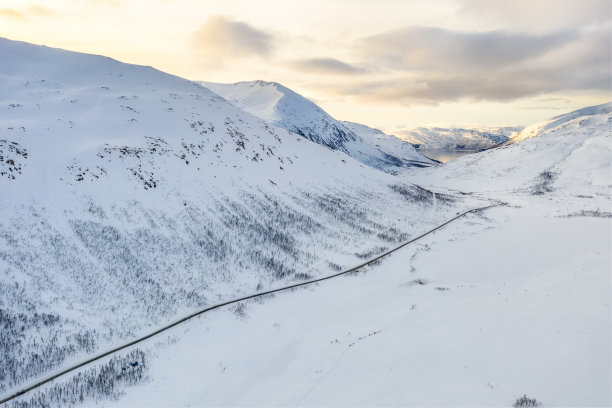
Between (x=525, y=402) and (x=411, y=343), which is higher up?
(x=525, y=402)

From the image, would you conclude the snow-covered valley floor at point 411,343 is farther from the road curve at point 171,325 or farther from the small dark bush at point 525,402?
the road curve at point 171,325

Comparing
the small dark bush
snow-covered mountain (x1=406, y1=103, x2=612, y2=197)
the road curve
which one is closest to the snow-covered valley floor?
the small dark bush

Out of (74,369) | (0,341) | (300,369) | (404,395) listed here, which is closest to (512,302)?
(404,395)

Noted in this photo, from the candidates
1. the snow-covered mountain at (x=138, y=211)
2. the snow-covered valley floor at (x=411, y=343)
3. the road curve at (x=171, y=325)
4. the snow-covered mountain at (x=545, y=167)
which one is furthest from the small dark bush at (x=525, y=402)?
the snow-covered mountain at (x=545, y=167)

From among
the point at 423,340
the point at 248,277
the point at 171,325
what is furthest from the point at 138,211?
the point at 423,340

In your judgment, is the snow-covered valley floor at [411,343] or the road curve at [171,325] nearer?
the snow-covered valley floor at [411,343]

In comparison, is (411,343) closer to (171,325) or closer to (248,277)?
(171,325)
